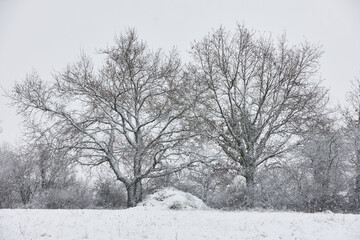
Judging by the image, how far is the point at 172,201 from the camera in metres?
14.3

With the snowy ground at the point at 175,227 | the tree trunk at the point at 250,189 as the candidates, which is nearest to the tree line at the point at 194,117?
the tree trunk at the point at 250,189

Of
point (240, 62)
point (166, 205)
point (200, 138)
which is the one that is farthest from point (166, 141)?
point (240, 62)

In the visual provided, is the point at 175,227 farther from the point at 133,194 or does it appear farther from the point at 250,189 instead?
the point at 133,194

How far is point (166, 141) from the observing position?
60.8 feet

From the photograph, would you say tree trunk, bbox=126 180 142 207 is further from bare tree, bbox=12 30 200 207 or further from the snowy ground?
the snowy ground

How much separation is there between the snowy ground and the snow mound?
348 centimetres

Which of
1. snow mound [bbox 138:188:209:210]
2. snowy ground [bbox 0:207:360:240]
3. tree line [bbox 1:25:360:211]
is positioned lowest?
snowy ground [bbox 0:207:360:240]

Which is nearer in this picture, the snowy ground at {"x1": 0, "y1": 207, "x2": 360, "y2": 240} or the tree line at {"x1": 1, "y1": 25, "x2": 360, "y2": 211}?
the snowy ground at {"x1": 0, "y1": 207, "x2": 360, "y2": 240}

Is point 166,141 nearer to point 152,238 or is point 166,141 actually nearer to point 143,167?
point 143,167

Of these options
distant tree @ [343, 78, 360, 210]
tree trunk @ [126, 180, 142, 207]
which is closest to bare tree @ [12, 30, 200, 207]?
tree trunk @ [126, 180, 142, 207]

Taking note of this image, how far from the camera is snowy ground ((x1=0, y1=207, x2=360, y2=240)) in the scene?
805 cm

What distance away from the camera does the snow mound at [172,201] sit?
13984mm

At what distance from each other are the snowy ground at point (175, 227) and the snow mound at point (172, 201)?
348cm

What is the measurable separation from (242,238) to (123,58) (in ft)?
45.6
